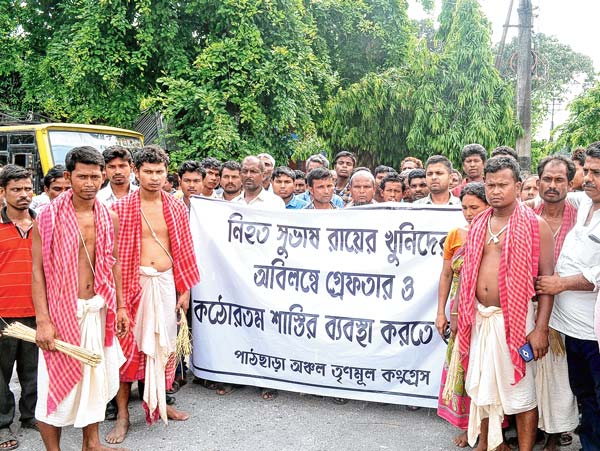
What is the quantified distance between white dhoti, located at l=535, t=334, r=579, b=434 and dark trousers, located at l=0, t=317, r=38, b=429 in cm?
337

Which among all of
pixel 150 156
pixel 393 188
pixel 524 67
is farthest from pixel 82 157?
pixel 524 67

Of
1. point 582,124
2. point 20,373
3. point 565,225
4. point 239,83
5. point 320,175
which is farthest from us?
point 239,83

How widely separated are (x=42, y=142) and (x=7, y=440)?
7216 mm

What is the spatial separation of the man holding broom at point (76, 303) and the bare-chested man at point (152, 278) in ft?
1.42

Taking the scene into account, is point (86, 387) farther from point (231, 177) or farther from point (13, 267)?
point (231, 177)

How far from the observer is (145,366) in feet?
13.7

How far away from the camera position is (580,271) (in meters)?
3.24

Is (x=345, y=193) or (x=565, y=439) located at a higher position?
(x=345, y=193)

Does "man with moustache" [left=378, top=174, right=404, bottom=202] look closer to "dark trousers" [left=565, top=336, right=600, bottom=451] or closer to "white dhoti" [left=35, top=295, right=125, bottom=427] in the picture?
"dark trousers" [left=565, top=336, right=600, bottom=451]

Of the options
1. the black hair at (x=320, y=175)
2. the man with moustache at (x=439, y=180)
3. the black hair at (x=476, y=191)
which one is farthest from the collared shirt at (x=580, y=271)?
the black hair at (x=320, y=175)

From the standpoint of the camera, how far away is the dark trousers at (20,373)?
4059 millimetres

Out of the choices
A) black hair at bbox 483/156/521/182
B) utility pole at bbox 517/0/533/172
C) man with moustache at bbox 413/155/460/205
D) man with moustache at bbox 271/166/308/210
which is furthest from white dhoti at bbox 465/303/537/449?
utility pole at bbox 517/0/533/172

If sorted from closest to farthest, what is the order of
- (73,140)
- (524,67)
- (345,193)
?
(345,193) → (524,67) → (73,140)

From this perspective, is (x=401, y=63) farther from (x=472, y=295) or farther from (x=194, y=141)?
(x=472, y=295)
